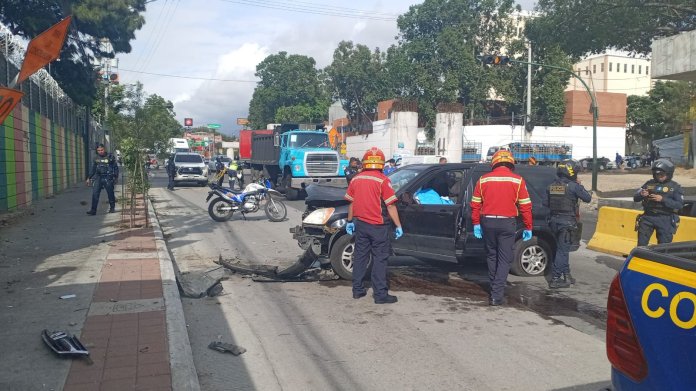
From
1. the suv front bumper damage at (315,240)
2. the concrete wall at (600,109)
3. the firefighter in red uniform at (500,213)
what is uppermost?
the concrete wall at (600,109)

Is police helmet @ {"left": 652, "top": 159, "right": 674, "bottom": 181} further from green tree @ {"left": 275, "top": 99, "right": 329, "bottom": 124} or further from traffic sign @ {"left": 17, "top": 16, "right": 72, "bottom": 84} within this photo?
green tree @ {"left": 275, "top": 99, "right": 329, "bottom": 124}

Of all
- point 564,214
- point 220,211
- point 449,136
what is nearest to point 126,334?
point 564,214

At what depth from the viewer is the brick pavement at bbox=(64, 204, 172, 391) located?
4480 millimetres

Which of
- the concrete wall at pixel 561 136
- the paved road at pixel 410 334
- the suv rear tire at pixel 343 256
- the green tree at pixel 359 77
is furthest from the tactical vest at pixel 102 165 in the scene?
the green tree at pixel 359 77

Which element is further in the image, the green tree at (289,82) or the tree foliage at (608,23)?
the green tree at (289,82)

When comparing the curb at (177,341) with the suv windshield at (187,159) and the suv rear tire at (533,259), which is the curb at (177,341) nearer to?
the suv rear tire at (533,259)

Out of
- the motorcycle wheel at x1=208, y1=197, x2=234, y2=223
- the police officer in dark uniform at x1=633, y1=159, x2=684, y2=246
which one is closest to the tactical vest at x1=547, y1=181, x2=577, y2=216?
the police officer in dark uniform at x1=633, y1=159, x2=684, y2=246

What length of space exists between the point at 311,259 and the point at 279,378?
11.2 feet

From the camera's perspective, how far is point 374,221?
23.1 feet

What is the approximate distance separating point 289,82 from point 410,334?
268ft

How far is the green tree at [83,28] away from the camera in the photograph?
23.6 m

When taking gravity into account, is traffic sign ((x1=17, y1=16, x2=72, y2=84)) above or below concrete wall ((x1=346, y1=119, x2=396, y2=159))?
below

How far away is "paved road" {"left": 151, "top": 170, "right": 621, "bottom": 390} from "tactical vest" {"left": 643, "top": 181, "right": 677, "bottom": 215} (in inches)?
49.7

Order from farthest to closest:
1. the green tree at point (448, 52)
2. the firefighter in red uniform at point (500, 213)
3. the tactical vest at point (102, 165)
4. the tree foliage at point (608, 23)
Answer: the green tree at point (448, 52)
the tree foliage at point (608, 23)
the tactical vest at point (102, 165)
the firefighter in red uniform at point (500, 213)
